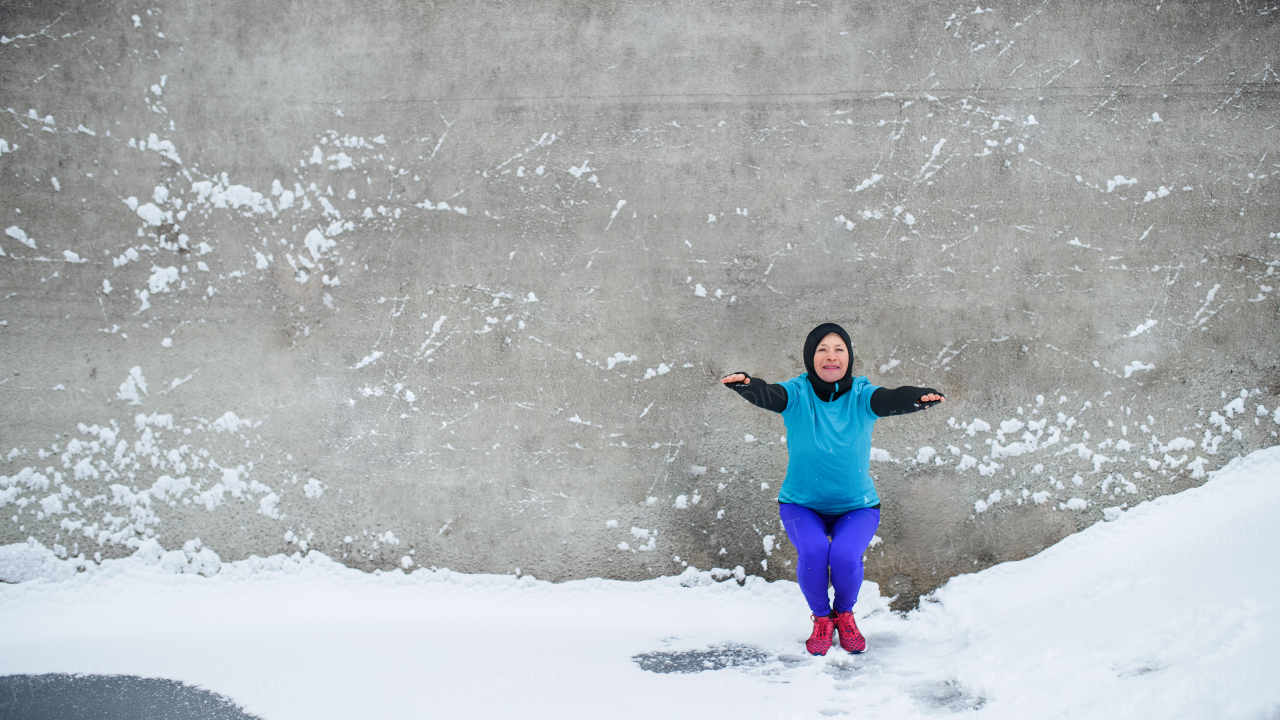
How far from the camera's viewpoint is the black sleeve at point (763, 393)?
2.26 m

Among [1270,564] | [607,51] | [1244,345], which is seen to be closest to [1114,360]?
[1244,345]

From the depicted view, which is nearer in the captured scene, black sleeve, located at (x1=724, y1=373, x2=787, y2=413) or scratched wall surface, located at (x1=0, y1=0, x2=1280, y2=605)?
black sleeve, located at (x1=724, y1=373, x2=787, y2=413)

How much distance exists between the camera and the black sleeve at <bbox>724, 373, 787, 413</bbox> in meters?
2.26

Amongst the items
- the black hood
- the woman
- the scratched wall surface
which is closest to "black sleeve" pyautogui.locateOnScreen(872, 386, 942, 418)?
the woman

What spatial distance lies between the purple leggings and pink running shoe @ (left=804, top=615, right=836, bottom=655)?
0.11 feet

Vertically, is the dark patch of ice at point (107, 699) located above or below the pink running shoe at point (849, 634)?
below

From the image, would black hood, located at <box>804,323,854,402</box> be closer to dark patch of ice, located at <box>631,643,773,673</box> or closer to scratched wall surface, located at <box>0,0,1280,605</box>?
scratched wall surface, located at <box>0,0,1280,605</box>

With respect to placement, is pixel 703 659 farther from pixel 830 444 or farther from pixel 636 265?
pixel 636 265

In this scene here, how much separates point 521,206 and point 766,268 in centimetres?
111

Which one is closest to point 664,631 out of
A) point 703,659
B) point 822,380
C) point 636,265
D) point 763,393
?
point 703,659

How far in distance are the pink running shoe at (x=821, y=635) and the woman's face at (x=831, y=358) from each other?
0.92 metres

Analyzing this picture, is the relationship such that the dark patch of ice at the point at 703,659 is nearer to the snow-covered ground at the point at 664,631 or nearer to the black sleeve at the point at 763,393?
the snow-covered ground at the point at 664,631

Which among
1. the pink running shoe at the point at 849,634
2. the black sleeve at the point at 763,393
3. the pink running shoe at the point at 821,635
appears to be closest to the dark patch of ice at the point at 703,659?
the pink running shoe at the point at 821,635

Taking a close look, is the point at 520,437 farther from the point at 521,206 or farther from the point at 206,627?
the point at 206,627
